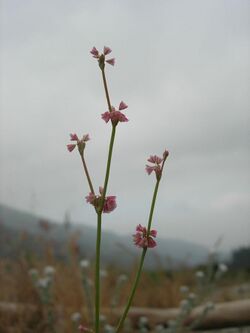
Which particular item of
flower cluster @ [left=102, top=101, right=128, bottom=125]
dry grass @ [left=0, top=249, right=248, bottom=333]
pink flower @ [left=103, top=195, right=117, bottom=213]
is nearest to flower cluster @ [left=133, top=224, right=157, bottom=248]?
pink flower @ [left=103, top=195, right=117, bottom=213]

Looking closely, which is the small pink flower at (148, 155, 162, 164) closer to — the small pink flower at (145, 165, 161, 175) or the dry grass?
the small pink flower at (145, 165, 161, 175)

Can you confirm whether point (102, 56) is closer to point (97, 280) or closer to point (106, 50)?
point (106, 50)

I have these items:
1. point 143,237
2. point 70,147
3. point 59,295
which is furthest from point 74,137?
point 59,295

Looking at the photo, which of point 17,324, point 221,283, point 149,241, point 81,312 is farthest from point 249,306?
point 221,283

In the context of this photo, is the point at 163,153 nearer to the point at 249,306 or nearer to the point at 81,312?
the point at 249,306

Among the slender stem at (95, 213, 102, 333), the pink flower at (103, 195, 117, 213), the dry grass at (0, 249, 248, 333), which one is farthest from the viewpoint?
the dry grass at (0, 249, 248, 333)

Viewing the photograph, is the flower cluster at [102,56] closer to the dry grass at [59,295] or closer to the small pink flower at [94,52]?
the small pink flower at [94,52]

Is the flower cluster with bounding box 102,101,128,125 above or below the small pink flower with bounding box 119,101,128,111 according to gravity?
below
